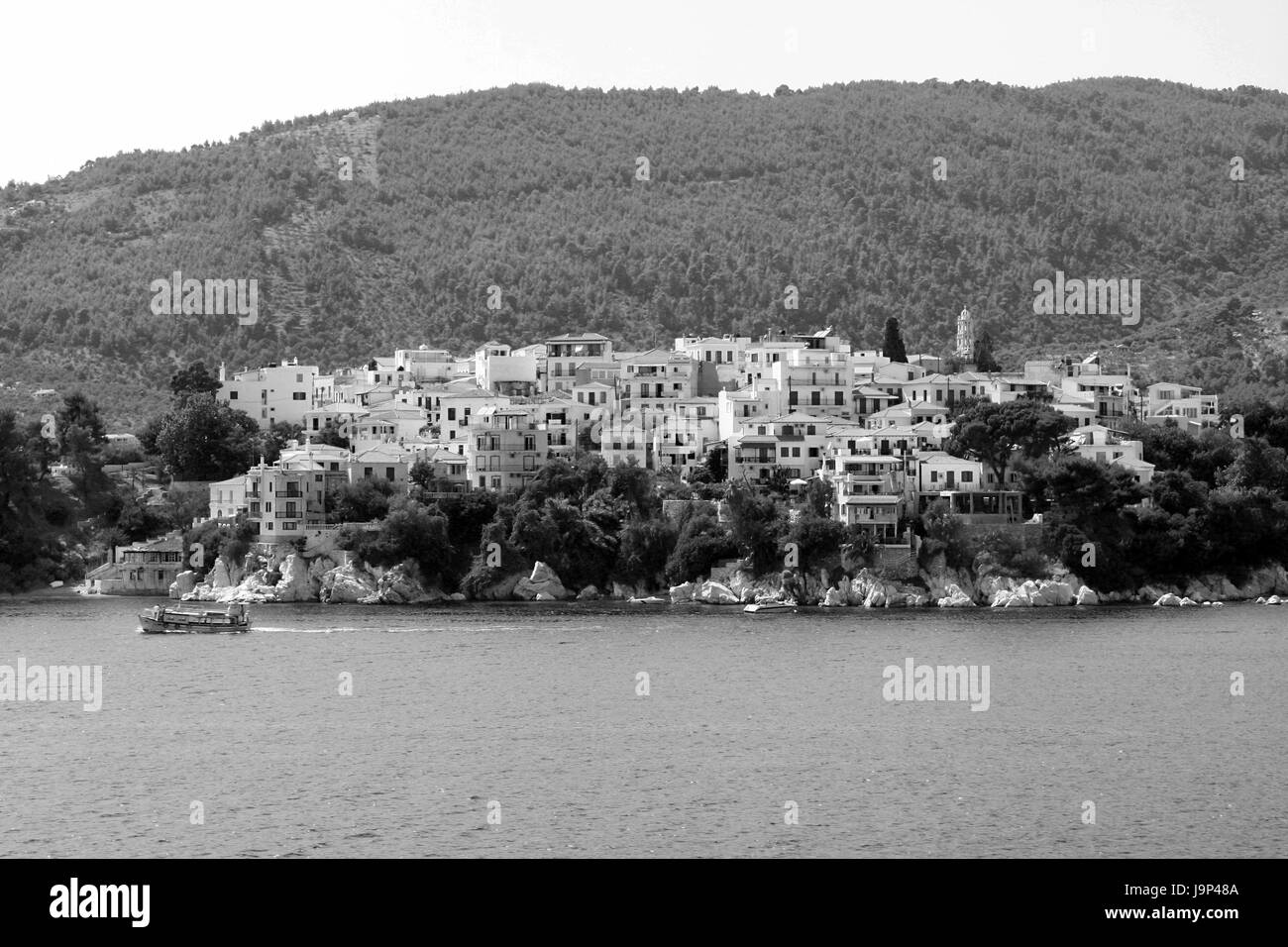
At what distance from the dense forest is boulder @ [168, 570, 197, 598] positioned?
45.1 metres

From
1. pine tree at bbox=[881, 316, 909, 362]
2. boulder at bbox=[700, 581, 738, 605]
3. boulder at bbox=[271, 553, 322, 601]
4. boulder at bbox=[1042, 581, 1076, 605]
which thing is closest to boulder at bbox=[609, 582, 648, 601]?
boulder at bbox=[700, 581, 738, 605]

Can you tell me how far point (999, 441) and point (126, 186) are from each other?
11471 cm

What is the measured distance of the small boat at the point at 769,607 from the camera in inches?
2522

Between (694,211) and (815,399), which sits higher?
(694,211)

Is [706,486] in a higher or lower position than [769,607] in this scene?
higher

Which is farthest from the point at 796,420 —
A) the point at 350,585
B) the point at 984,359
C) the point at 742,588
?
the point at 984,359

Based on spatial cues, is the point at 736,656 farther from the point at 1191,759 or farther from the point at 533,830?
the point at 533,830

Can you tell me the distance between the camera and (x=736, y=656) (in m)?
51.8

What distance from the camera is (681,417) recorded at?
80125 mm

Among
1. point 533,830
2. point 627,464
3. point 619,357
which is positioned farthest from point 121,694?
point 619,357

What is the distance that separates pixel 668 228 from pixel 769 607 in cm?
10337

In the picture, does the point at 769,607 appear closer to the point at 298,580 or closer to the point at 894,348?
the point at 298,580

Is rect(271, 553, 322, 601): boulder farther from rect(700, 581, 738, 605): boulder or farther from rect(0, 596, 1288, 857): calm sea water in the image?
rect(700, 581, 738, 605): boulder

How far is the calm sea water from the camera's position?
29.9 m
